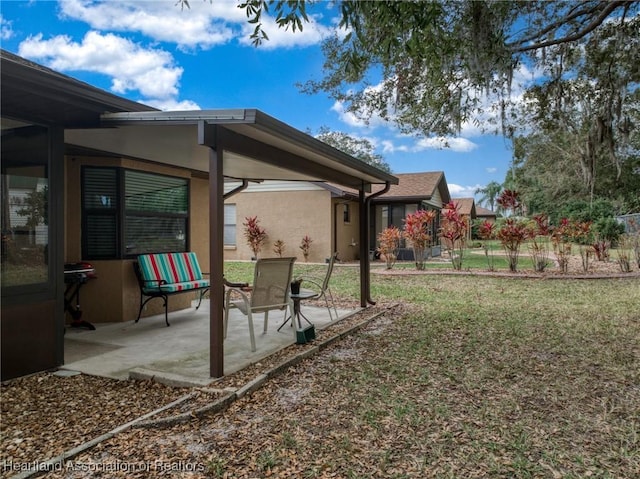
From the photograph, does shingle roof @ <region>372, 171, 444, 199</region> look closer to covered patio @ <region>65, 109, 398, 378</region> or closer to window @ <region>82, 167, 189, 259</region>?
window @ <region>82, 167, 189, 259</region>

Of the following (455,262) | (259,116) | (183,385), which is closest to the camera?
(259,116)

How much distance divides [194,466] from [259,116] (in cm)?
252

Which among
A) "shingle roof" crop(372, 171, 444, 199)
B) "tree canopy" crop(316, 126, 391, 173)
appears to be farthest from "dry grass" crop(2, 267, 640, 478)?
"tree canopy" crop(316, 126, 391, 173)

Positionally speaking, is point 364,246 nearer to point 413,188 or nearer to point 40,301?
point 40,301

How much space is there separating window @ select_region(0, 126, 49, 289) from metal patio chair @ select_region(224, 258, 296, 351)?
186cm

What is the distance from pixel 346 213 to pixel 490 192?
61153mm

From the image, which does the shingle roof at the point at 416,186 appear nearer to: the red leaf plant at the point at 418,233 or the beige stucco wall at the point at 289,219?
the beige stucco wall at the point at 289,219

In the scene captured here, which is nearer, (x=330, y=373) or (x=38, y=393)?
(x=38, y=393)

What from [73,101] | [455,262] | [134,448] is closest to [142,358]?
[134,448]

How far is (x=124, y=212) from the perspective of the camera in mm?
6152

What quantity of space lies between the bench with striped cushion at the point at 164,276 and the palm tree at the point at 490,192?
224 feet

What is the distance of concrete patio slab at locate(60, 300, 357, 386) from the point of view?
409 cm

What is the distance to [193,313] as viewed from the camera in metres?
7.08

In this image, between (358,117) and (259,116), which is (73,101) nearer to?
(259,116)
